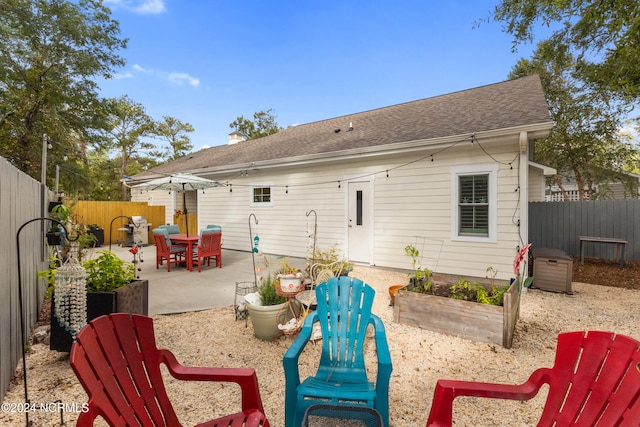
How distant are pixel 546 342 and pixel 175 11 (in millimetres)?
11326

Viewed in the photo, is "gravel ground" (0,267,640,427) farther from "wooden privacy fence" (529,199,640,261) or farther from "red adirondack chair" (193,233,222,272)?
"wooden privacy fence" (529,199,640,261)

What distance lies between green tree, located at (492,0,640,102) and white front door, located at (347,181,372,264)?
4493mm

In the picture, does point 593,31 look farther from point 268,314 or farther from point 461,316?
point 268,314

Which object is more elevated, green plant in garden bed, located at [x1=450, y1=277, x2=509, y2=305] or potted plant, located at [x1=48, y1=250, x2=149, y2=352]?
potted plant, located at [x1=48, y1=250, x2=149, y2=352]

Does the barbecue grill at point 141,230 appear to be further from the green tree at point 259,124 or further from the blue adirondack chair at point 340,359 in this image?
the green tree at point 259,124

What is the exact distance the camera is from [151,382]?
154 centimetres

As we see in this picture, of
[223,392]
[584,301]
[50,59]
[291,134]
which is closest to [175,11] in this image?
[291,134]

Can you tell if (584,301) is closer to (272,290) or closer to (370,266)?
(370,266)

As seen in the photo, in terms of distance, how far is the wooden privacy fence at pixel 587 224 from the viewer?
7230mm

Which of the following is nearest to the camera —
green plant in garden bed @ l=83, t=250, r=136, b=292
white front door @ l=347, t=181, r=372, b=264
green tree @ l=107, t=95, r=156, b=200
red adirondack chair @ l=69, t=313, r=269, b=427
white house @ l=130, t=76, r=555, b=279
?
red adirondack chair @ l=69, t=313, r=269, b=427

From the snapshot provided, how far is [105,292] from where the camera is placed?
2.74 metres

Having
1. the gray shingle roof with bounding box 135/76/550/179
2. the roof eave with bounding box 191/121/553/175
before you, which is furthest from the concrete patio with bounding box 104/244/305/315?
the gray shingle roof with bounding box 135/76/550/179

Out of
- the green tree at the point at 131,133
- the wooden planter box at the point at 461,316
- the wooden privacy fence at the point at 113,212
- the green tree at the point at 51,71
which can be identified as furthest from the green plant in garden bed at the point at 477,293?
the green tree at the point at 131,133

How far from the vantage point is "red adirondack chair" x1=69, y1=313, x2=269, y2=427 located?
126cm
